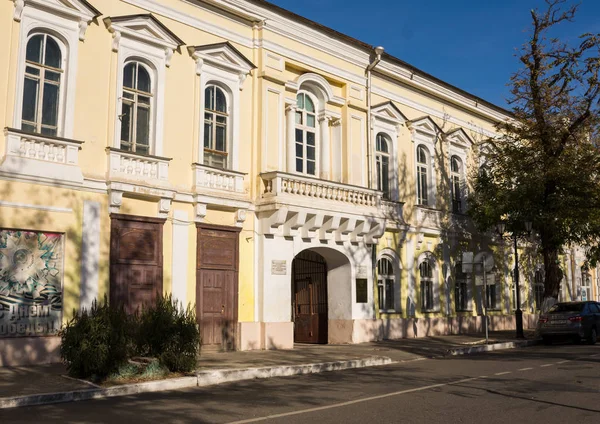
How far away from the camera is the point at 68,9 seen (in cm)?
1567

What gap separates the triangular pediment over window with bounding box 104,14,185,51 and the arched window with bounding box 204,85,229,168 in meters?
1.78

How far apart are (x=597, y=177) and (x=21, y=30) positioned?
19834 millimetres

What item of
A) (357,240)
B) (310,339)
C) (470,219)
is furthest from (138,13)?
(470,219)

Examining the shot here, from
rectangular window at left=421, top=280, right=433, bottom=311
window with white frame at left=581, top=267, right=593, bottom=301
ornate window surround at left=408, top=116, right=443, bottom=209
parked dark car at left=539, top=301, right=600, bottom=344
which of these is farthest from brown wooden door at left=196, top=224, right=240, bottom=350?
window with white frame at left=581, top=267, right=593, bottom=301

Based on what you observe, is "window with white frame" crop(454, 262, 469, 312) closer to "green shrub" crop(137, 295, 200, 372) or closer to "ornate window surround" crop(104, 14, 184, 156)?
"ornate window surround" crop(104, 14, 184, 156)

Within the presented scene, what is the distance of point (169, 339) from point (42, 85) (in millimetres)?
6775

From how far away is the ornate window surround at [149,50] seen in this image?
54.6 feet

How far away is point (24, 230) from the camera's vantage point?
1464cm

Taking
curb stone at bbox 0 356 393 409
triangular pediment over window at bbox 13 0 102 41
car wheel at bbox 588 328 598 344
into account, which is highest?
triangular pediment over window at bbox 13 0 102 41

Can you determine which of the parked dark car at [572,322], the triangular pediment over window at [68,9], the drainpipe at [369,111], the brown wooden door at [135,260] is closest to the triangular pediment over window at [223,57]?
the triangular pediment over window at [68,9]

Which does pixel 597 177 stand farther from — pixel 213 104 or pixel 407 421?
pixel 407 421

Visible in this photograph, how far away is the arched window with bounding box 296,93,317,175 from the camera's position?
21.5 m

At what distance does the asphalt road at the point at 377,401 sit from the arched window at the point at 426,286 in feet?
36.6

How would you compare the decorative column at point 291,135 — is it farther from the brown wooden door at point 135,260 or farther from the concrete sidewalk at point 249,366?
the concrete sidewalk at point 249,366
